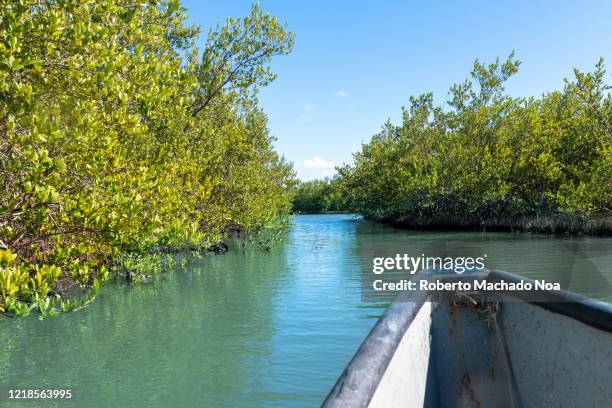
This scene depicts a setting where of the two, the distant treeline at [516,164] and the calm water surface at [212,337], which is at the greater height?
the distant treeline at [516,164]

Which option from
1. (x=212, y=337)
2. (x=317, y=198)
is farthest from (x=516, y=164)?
(x=317, y=198)

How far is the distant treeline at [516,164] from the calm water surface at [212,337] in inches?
431

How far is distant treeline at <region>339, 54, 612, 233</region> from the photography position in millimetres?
25906

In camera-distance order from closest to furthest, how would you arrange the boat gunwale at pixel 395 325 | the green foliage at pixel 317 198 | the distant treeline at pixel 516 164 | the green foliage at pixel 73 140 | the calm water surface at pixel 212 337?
the boat gunwale at pixel 395 325, the green foliage at pixel 73 140, the calm water surface at pixel 212 337, the distant treeline at pixel 516 164, the green foliage at pixel 317 198

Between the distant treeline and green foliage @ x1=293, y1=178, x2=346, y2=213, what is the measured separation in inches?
2369

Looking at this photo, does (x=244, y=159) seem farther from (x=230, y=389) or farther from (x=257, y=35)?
(x=230, y=389)

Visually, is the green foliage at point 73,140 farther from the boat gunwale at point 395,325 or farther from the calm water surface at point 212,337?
the boat gunwale at point 395,325

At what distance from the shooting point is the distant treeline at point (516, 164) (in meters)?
25.9

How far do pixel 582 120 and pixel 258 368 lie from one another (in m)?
28.7

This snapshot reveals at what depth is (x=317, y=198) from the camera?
104 meters

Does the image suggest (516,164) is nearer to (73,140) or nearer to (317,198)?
(73,140)

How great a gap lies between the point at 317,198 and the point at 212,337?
94923 mm

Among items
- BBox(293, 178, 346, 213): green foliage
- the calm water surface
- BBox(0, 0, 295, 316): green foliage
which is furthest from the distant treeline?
BBox(293, 178, 346, 213): green foliage

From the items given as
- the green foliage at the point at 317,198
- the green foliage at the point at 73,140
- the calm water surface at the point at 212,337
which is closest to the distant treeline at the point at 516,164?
the calm water surface at the point at 212,337
